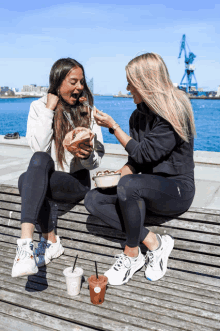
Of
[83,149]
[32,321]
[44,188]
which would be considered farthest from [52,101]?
[32,321]

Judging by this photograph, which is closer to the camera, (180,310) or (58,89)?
(180,310)

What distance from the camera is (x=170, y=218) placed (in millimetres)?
2041

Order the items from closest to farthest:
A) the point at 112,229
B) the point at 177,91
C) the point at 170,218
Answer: the point at 177,91
the point at 170,218
the point at 112,229

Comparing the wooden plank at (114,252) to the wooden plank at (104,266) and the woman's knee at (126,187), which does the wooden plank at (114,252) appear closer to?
the wooden plank at (104,266)

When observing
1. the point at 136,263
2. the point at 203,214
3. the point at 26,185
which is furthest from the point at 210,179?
the point at 26,185

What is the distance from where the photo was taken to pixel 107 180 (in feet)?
6.28

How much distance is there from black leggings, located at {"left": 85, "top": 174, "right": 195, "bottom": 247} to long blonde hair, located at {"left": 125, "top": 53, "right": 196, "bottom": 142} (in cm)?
31

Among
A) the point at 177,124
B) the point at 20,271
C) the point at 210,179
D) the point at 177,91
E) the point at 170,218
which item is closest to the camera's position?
the point at 20,271

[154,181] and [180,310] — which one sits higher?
[154,181]

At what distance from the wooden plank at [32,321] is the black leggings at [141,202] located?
0.57 m

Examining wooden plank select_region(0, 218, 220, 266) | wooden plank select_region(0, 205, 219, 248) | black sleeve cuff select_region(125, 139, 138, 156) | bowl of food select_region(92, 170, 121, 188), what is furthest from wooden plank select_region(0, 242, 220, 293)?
black sleeve cuff select_region(125, 139, 138, 156)

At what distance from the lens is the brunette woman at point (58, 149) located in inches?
78.8

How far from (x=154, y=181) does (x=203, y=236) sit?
1.63 ft

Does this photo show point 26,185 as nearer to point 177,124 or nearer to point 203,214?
point 177,124
